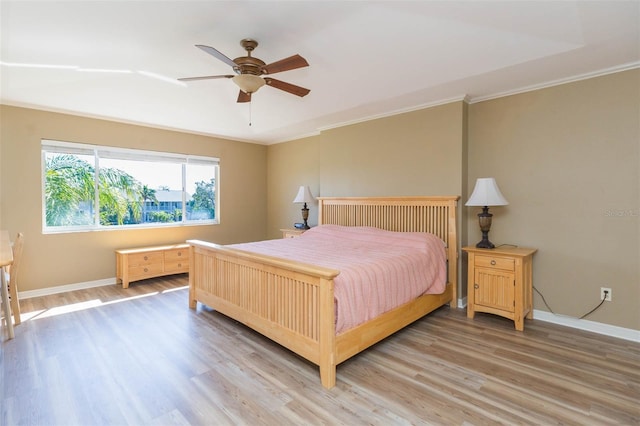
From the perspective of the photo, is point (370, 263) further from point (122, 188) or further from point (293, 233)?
point (122, 188)

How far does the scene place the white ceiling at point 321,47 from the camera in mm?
2189

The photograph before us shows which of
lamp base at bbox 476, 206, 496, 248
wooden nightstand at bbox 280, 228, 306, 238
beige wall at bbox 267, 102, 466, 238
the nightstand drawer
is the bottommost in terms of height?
the nightstand drawer

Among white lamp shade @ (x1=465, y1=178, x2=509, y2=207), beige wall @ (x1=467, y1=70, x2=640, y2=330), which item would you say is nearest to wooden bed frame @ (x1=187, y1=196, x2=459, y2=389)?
white lamp shade @ (x1=465, y1=178, x2=509, y2=207)

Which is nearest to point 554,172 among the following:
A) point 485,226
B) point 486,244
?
point 485,226

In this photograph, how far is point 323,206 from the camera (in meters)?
5.04

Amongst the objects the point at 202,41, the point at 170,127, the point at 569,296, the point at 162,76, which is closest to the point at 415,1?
the point at 202,41

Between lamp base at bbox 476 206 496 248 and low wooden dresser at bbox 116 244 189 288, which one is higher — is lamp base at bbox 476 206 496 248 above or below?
above

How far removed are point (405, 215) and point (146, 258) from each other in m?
3.77

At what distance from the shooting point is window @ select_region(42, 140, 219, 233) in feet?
13.6

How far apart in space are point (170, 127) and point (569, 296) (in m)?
5.74

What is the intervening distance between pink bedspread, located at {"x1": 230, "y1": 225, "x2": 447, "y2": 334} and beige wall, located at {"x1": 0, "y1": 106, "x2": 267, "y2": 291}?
2.54 meters

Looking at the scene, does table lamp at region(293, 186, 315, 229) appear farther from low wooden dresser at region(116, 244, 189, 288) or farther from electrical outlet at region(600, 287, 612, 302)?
electrical outlet at region(600, 287, 612, 302)

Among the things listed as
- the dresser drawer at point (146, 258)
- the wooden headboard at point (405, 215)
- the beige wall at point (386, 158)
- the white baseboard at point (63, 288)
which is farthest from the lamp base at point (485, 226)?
the white baseboard at point (63, 288)

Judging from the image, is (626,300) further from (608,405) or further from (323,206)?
(323,206)
